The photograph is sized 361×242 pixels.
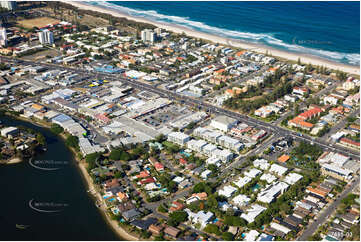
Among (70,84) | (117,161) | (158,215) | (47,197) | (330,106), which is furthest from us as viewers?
(70,84)

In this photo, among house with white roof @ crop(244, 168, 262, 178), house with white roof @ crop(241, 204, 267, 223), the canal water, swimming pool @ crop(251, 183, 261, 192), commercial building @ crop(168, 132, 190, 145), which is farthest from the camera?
commercial building @ crop(168, 132, 190, 145)

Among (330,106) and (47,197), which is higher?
(330,106)

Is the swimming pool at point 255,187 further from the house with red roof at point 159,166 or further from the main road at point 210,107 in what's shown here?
the main road at point 210,107

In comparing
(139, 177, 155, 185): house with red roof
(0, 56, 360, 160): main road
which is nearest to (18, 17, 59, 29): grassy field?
(0, 56, 360, 160): main road

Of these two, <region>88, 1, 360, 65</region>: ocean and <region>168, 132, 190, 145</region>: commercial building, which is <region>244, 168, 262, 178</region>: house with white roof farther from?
<region>88, 1, 360, 65</region>: ocean

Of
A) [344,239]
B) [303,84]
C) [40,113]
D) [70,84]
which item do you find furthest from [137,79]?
[344,239]

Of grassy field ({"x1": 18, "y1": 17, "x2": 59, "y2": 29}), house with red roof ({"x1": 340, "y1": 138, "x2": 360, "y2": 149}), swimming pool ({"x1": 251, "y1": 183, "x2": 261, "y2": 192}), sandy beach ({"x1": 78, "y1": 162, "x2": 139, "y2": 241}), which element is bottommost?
sandy beach ({"x1": 78, "y1": 162, "x2": 139, "y2": 241})

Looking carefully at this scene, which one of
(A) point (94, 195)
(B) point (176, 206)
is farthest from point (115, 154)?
(B) point (176, 206)

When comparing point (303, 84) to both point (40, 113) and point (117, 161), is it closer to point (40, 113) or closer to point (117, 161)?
point (117, 161)
